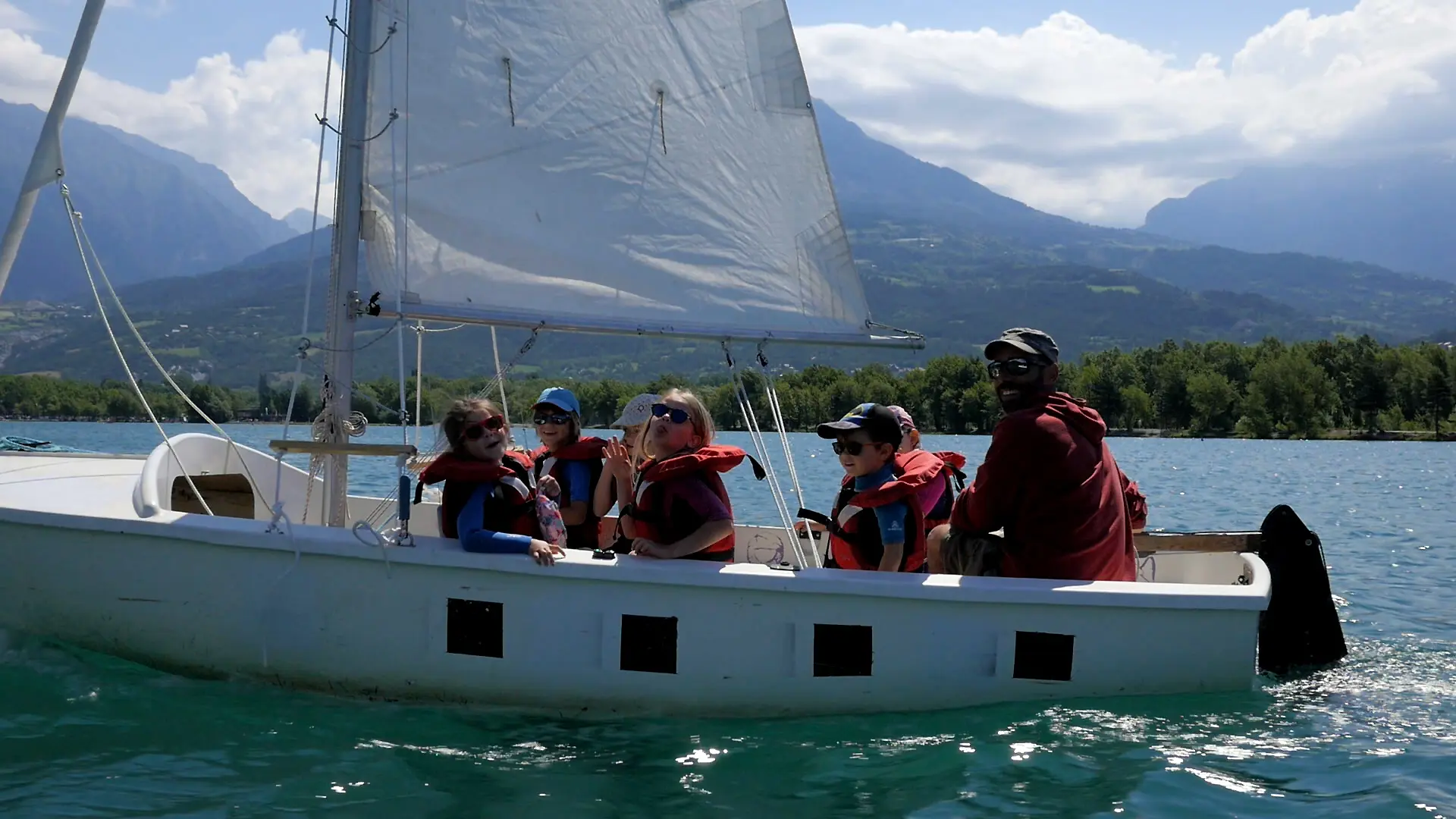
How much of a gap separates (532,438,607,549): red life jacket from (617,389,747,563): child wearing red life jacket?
2.39ft

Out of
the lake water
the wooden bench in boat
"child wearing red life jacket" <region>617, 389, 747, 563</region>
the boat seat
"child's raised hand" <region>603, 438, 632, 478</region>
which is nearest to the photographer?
the lake water

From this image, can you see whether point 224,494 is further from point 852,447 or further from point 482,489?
point 852,447

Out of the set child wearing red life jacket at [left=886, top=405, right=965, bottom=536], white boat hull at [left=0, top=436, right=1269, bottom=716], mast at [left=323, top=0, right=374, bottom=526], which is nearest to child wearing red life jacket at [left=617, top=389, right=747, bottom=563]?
white boat hull at [left=0, top=436, right=1269, bottom=716]

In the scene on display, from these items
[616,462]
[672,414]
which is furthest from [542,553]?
[616,462]

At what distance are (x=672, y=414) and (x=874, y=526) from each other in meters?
1.15

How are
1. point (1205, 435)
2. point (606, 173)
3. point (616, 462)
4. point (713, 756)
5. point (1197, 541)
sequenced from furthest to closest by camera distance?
point (1205, 435) < point (1197, 541) < point (606, 173) < point (616, 462) < point (713, 756)

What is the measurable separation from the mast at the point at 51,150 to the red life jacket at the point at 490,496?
3.06 metres

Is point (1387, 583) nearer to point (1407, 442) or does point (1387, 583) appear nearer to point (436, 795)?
point (436, 795)

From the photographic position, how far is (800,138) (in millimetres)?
7027

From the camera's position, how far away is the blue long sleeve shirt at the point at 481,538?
549 centimetres

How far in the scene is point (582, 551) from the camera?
564 cm

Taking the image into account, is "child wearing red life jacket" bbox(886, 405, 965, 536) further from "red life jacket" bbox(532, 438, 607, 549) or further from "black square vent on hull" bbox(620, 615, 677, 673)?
"black square vent on hull" bbox(620, 615, 677, 673)

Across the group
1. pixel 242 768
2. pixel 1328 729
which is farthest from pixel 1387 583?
pixel 242 768

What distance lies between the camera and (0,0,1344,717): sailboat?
17.8 feet
